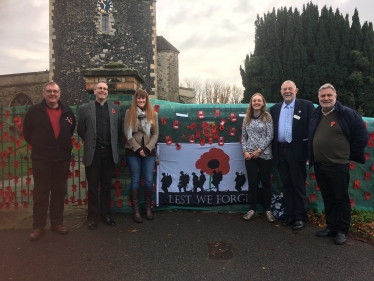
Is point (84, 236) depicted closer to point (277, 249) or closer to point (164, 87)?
point (277, 249)

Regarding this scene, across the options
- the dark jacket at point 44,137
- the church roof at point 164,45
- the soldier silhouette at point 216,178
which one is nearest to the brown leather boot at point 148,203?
the soldier silhouette at point 216,178

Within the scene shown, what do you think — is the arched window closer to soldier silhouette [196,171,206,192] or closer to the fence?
the fence

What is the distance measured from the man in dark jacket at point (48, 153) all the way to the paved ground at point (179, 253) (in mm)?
307

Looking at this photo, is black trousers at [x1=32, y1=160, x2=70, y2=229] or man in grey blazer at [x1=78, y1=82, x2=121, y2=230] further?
man in grey blazer at [x1=78, y1=82, x2=121, y2=230]

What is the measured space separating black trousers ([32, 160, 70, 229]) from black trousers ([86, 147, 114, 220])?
0.36m

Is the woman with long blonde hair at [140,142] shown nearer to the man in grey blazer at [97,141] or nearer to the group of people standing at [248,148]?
the group of people standing at [248,148]

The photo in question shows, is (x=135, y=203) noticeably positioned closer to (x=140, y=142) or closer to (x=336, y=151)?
(x=140, y=142)

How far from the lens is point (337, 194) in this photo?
3.82 metres

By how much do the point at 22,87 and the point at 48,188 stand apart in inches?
1075

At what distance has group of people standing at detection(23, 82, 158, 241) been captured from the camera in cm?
389

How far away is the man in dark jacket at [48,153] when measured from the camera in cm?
387

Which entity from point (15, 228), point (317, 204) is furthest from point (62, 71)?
point (317, 204)

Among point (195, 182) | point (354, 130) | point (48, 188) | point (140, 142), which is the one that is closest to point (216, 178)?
point (195, 182)

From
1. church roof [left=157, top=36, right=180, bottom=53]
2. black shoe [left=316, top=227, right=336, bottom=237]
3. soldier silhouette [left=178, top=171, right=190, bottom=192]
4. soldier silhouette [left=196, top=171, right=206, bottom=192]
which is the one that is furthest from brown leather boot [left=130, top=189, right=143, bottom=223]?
church roof [left=157, top=36, right=180, bottom=53]
